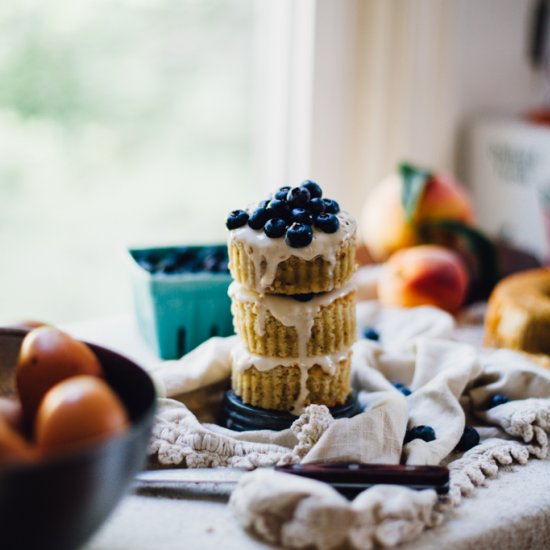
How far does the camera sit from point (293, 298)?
878 millimetres

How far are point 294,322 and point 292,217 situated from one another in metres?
0.12

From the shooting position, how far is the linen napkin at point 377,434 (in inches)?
27.6

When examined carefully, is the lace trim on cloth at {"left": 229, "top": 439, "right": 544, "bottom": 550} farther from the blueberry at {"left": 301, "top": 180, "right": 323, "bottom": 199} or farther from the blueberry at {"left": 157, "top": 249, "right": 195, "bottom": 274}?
the blueberry at {"left": 157, "top": 249, "right": 195, "bottom": 274}

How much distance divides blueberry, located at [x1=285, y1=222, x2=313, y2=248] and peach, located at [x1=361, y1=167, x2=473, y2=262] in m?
0.72

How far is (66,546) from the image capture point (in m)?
0.59

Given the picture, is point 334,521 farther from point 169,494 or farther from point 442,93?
point 442,93

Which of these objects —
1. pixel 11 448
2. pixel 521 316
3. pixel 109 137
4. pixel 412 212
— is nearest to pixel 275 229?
pixel 11 448

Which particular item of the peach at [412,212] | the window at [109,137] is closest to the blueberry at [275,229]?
the peach at [412,212]

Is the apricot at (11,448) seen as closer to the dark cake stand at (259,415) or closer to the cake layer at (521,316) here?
the dark cake stand at (259,415)

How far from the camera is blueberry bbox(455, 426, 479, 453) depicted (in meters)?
0.90

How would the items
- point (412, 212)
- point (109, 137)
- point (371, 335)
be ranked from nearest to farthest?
1. point (371, 335)
2. point (412, 212)
3. point (109, 137)

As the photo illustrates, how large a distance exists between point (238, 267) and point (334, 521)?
0.32 metres

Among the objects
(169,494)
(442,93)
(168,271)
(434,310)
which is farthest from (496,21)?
(169,494)

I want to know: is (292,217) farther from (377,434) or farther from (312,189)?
(377,434)
